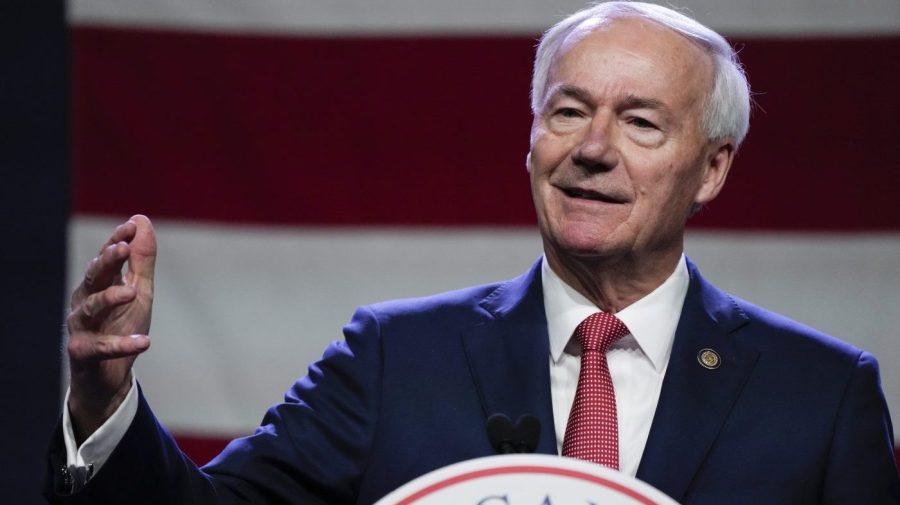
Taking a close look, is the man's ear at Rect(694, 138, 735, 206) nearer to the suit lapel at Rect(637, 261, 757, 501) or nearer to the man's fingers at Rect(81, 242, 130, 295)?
the suit lapel at Rect(637, 261, 757, 501)

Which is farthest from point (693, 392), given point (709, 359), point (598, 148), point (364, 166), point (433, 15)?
point (433, 15)

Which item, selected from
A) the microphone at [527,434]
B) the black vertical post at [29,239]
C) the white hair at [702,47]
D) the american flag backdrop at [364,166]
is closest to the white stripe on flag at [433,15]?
the american flag backdrop at [364,166]

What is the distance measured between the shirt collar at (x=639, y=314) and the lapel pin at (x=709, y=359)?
0.15 ft

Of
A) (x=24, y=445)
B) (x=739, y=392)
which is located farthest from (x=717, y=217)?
(x=24, y=445)

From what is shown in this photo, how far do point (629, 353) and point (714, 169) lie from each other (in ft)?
1.13

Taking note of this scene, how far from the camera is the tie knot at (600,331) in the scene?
1.61 meters

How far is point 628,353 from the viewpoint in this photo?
5.40 ft

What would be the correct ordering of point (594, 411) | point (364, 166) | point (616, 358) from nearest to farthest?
point (594, 411) → point (616, 358) → point (364, 166)

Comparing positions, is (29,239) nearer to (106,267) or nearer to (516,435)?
(106,267)

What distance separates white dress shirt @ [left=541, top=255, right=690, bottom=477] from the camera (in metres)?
1.57

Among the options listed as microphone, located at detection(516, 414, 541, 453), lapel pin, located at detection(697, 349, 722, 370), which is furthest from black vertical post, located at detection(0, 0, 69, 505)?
microphone, located at detection(516, 414, 541, 453)

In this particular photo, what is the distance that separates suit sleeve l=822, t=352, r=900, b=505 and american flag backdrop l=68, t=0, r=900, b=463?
99 cm

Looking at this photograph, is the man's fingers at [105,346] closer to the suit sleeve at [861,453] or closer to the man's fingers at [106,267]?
the man's fingers at [106,267]

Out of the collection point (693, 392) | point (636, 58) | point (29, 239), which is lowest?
point (29, 239)
